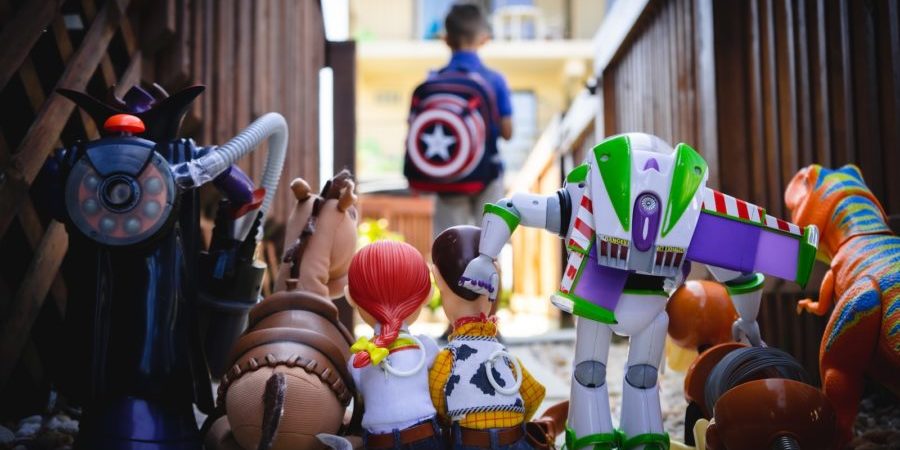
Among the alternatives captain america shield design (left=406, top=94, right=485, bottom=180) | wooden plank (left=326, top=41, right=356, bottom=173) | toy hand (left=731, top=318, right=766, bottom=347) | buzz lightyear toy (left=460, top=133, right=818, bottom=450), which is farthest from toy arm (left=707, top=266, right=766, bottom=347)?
wooden plank (left=326, top=41, right=356, bottom=173)

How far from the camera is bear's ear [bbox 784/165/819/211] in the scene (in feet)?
8.10

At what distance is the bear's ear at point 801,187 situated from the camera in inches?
97.2

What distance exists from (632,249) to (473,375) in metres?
0.48

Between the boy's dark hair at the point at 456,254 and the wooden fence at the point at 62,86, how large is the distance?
2.98ft

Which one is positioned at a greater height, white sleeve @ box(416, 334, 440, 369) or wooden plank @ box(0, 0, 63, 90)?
wooden plank @ box(0, 0, 63, 90)

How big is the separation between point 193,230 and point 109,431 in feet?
1.83

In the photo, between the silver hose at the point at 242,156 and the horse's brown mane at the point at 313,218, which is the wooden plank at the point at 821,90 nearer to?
the horse's brown mane at the point at 313,218

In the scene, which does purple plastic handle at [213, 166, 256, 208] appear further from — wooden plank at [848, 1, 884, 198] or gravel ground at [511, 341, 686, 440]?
wooden plank at [848, 1, 884, 198]

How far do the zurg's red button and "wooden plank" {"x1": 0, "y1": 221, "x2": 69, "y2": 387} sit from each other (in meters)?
0.75

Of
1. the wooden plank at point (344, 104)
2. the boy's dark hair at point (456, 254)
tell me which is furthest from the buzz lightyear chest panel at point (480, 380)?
the wooden plank at point (344, 104)

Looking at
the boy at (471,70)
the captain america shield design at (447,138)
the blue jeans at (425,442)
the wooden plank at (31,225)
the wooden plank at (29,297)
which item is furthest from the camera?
the boy at (471,70)

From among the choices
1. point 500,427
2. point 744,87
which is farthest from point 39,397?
point 744,87

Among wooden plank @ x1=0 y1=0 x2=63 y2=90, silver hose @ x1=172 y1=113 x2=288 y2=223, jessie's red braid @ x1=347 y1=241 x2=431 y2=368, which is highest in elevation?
wooden plank @ x1=0 y1=0 x2=63 y2=90

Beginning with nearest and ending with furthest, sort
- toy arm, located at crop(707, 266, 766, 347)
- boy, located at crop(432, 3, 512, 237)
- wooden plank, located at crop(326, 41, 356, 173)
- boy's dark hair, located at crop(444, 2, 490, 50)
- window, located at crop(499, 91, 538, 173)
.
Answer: toy arm, located at crop(707, 266, 766, 347)
boy, located at crop(432, 3, 512, 237)
boy's dark hair, located at crop(444, 2, 490, 50)
wooden plank, located at crop(326, 41, 356, 173)
window, located at crop(499, 91, 538, 173)
